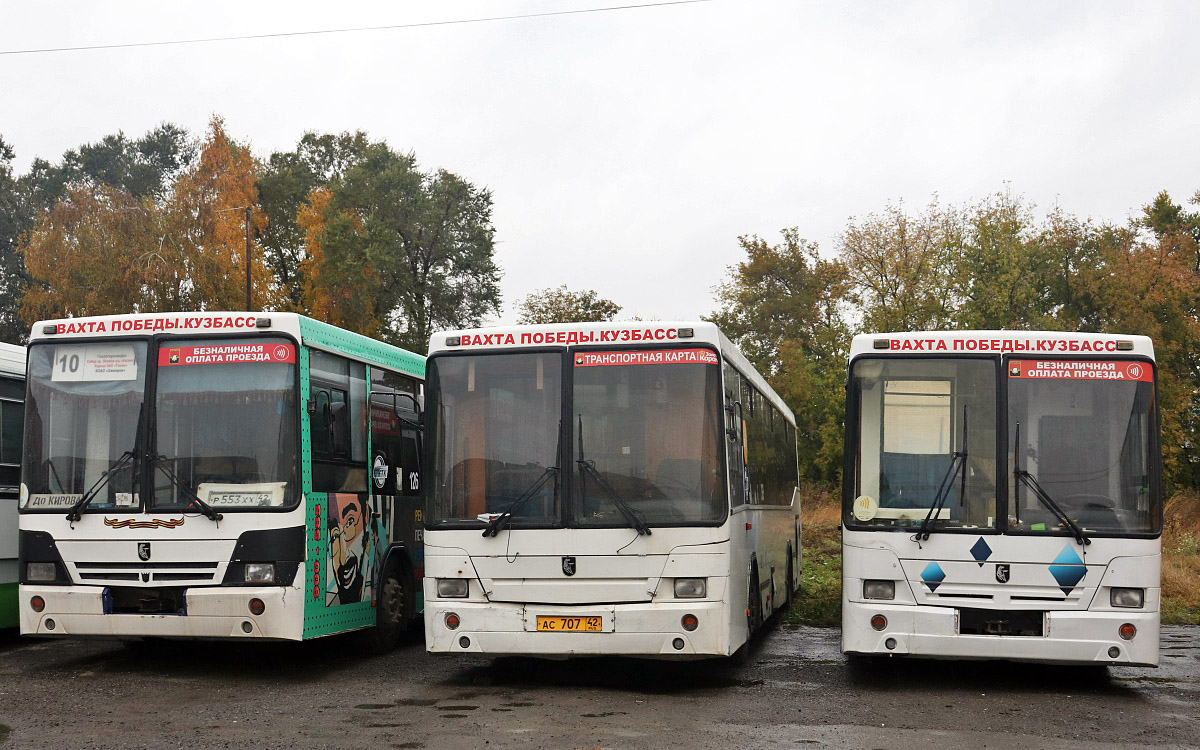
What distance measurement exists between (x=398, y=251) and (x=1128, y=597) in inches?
1862

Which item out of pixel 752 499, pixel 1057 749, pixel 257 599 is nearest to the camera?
pixel 1057 749

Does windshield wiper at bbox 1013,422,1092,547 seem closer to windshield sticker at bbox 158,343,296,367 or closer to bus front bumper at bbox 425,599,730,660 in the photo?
bus front bumper at bbox 425,599,730,660

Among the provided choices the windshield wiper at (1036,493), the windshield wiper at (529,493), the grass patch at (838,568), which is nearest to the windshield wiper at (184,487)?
the windshield wiper at (529,493)

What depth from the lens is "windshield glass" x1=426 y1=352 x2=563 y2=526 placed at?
10.3 metres

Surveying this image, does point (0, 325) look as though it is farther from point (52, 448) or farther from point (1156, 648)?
point (1156, 648)

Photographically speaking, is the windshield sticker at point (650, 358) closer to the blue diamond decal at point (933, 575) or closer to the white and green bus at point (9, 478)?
the blue diamond decal at point (933, 575)

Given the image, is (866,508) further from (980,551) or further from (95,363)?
(95,363)

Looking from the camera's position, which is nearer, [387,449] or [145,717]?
[145,717]

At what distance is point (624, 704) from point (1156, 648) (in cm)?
420

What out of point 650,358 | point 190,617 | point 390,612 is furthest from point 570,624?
point 390,612

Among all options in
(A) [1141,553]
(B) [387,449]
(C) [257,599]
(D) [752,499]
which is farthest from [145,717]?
(A) [1141,553]

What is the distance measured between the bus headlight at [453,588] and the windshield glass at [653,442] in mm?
1056

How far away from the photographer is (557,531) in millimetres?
10195

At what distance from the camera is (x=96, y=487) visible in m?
11.0
